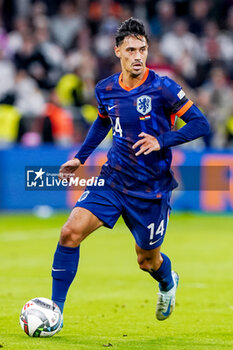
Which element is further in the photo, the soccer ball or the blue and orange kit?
the blue and orange kit

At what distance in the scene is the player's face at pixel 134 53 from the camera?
6.75m

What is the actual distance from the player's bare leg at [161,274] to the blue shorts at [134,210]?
4.7 inches

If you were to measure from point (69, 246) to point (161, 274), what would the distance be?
1.12m

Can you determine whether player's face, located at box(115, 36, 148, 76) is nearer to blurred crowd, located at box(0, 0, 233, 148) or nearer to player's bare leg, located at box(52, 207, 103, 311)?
player's bare leg, located at box(52, 207, 103, 311)

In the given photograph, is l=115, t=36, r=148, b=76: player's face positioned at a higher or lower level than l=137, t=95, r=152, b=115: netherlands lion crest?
higher

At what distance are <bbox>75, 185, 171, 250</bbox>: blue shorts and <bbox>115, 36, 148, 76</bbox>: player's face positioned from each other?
92 cm

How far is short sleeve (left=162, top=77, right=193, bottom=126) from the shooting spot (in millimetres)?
6652

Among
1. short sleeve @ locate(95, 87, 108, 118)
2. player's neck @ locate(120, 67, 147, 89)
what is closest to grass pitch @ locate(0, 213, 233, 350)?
short sleeve @ locate(95, 87, 108, 118)

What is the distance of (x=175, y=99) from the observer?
262 inches

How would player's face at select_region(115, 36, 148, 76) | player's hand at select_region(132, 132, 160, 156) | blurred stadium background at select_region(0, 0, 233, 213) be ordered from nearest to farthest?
player's hand at select_region(132, 132, 160, 156), player's face at select_region(115, 36, 148, 76), blurred stadium background at select_region(0, 0, 233, 213)

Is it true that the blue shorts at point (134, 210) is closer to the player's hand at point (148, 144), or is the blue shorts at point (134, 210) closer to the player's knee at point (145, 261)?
the player's knee at point (145, 261)

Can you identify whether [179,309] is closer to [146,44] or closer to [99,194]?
[99,194]

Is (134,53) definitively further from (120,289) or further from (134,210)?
(120,289)

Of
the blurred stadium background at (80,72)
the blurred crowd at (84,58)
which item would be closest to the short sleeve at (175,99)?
the blurred stadium background at (80,72)
